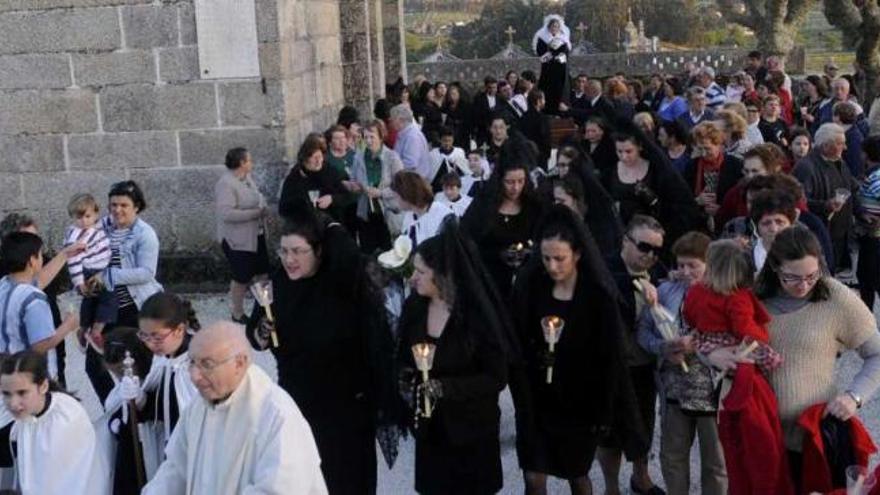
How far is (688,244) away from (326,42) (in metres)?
7.57

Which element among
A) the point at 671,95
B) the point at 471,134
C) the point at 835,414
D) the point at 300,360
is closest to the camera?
the point at 835,414

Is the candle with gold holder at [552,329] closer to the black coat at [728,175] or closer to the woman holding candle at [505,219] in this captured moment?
the woman holding candle at [505,219]

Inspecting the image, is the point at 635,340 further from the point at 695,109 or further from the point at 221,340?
the point at 695,109

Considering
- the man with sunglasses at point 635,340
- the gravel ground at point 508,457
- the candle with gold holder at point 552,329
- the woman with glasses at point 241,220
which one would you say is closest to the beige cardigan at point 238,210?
the woman with glasses at point 241,220

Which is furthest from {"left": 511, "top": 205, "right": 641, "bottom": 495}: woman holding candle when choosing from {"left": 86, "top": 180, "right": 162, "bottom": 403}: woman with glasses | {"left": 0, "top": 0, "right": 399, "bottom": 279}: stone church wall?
{"left": 0, "top": 0, "right": 399, "bottom": 279}: stone church wall

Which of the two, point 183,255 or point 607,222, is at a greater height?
point 607,222

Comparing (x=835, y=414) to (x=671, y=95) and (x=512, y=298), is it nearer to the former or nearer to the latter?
(x=512, y=298)

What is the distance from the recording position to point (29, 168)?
427 inches

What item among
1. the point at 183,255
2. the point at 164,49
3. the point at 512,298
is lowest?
the point at 183,255

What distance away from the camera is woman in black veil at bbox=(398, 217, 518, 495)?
477cm

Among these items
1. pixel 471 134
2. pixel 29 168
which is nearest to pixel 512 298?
pixel 29 168

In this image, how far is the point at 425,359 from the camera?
4.66 m

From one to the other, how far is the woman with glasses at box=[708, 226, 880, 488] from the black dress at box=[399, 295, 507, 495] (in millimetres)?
1014

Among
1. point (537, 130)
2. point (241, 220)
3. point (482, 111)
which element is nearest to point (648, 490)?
point (241, 220)
